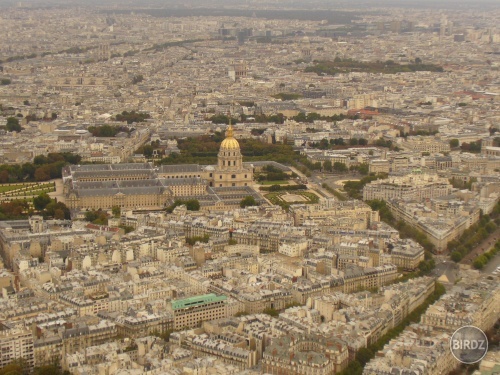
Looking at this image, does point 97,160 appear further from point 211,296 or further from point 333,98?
point 333,98

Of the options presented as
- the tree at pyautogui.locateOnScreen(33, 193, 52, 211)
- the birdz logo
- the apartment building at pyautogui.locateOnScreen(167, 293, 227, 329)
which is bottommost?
the tree at pyautogui.locateOnScreen(33, 193, 52, 211)

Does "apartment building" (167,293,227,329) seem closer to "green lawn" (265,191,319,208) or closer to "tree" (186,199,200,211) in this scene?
"tree" (186,199,200,211)

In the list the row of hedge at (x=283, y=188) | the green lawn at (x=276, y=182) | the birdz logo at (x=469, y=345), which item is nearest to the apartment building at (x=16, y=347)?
the birdz logo at (x=469, y=345)

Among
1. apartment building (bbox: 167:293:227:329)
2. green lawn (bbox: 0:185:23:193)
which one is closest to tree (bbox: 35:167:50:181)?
green lawn (bbox: 0:185:23:193)

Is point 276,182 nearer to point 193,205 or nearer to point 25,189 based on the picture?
point 193,205

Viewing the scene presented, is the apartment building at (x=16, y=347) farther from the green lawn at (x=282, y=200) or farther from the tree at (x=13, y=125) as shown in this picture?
the tree at (x=13, y=125)

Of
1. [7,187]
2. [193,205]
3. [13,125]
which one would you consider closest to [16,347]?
[193,205]

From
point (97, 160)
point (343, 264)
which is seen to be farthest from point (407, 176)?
point (97, 160)
